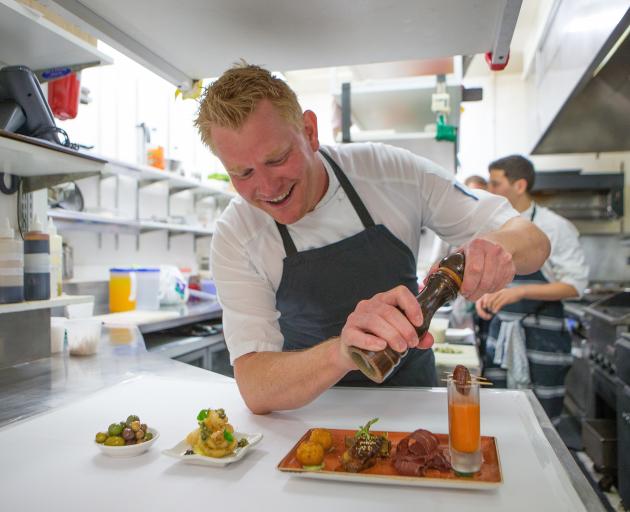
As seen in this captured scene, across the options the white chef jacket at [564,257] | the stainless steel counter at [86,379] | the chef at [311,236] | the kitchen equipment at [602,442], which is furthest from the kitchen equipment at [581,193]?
the stainless steel counter at [86,379]

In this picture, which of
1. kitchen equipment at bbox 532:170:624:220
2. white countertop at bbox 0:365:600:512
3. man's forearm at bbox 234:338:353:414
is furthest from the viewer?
kitchen equipment at bbox 532:170:624:220

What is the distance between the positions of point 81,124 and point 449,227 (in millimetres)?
2740

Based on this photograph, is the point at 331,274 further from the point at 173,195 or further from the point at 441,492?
the point at 173,195

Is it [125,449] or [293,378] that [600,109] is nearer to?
[293,378]

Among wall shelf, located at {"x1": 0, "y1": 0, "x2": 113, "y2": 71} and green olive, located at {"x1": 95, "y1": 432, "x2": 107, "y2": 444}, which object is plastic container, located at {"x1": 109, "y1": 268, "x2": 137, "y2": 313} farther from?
green olive, located at {"x1": 95, "y1": 432, "x2": 107, "y2": 444}

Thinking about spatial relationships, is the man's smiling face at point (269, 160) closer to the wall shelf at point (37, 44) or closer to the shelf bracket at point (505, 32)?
the shelf bracket at point (505, 32)

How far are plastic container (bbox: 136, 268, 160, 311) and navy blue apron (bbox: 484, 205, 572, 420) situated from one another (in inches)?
82.3

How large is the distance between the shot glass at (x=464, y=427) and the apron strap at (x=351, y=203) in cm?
68

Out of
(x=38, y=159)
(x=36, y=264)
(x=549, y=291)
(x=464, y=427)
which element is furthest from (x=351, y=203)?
(x=549, y=291)

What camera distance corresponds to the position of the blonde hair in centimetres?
129

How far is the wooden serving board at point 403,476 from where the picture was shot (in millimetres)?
870

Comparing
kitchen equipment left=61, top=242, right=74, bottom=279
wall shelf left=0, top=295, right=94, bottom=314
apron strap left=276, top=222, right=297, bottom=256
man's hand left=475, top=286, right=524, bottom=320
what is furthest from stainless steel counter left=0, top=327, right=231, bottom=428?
man's hand left=475, top=286, right=524, bottom=320

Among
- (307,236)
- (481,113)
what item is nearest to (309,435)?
(307,236)

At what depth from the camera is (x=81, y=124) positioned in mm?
3498
